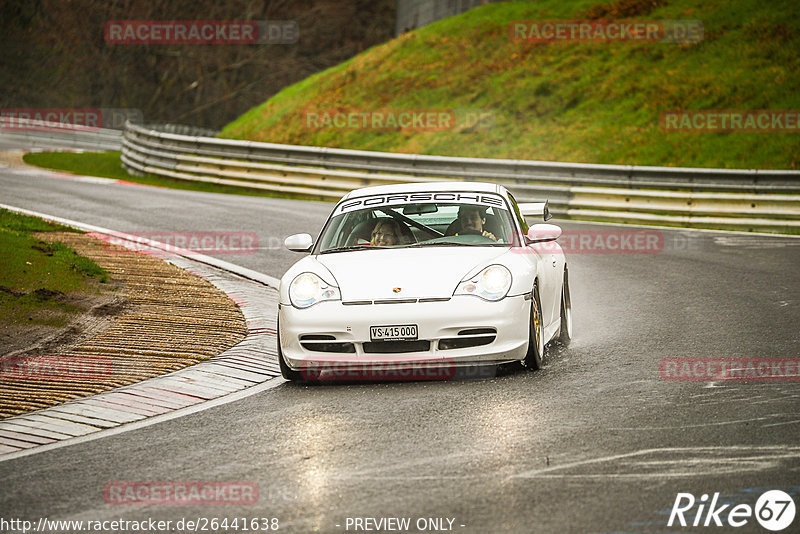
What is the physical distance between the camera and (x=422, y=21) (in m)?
38.2

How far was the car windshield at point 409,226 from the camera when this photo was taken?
853 cm

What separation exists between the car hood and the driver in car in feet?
1.56

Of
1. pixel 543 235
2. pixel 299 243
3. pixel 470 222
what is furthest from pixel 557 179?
pixel 299 243

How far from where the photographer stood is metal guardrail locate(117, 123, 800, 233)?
60.4 feet

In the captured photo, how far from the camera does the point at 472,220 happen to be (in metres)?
8.77

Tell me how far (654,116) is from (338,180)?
8.09 m

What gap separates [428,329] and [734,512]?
9.99ft

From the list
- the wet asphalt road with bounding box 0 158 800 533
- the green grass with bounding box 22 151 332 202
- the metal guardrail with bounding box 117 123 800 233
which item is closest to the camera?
the wet asphalt road with bounding box 0 158 800 533

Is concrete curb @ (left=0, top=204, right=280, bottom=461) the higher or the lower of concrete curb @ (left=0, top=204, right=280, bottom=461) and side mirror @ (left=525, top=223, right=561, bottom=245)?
the lower

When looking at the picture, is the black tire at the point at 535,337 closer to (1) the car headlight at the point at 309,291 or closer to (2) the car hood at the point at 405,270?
(2) the car hood at the point at 405,270

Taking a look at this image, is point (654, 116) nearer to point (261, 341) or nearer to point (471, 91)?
point (471, 91)

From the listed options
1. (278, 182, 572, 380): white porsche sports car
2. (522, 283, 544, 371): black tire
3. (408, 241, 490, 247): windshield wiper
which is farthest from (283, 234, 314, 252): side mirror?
(522, 283, 544, 371): black tire

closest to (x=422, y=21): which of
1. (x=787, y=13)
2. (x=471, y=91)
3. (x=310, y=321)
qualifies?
(x=471, y=91)

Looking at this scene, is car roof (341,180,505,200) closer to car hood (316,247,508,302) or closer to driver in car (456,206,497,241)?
driver in car (456,206,497,241)
